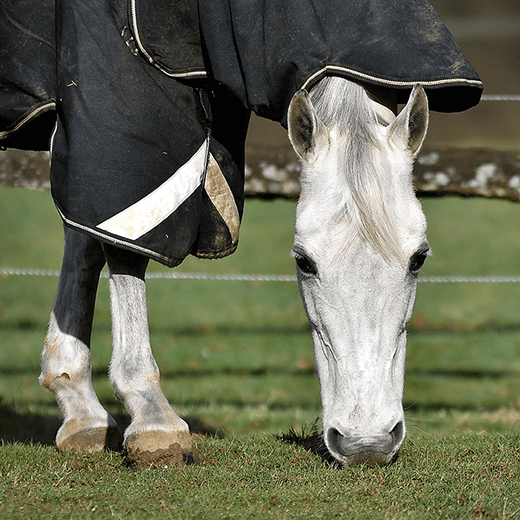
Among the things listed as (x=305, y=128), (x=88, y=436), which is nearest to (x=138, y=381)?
(x=88, y=436)

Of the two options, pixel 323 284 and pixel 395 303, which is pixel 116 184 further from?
pixel 395 303

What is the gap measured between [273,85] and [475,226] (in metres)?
8.00

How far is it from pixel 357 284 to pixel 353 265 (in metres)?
0.06

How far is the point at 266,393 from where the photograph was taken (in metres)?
4.58

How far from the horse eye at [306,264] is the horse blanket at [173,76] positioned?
16.4 inches

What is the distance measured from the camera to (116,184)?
2436 mm

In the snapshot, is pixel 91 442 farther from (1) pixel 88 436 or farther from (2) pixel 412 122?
(2) pixel 412 122

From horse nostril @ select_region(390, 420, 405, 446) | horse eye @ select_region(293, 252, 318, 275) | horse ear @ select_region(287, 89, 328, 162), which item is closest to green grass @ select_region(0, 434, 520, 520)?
horse nostril @ select_region(390, 420, 405, 446)

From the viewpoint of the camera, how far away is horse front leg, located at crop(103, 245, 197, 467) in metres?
2.43

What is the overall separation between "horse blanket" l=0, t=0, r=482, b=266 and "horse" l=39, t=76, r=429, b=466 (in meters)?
0.12

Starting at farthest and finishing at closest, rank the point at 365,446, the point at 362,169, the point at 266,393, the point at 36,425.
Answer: the point at 266,393 → the point at 36,425 → the point at 362,169 → the point at 365,446

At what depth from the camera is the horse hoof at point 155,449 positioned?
2.41m

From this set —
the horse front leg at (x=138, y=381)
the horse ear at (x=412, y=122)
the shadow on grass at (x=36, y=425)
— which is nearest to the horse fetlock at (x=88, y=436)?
the horse front leg at (x=138, y=381)

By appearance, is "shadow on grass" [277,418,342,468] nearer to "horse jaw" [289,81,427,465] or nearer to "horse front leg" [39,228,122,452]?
"horse jaw" [289,81,427,465]
